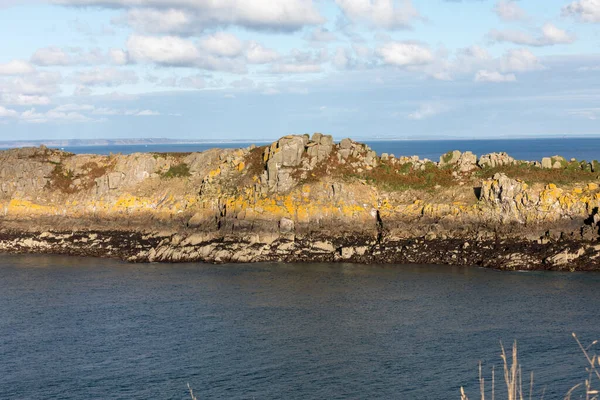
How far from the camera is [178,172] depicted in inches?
3716

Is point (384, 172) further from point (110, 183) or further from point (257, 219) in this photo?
point (110, 183)

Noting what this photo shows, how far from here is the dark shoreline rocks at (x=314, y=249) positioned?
6806 cm

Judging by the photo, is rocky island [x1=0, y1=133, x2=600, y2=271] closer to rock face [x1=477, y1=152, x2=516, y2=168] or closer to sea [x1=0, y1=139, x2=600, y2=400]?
rock face [x1=477, y1=152, x2=516, y2=168]

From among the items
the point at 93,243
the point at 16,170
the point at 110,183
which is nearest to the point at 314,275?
the point at 93,243

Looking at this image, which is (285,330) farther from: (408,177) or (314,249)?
(408,177)

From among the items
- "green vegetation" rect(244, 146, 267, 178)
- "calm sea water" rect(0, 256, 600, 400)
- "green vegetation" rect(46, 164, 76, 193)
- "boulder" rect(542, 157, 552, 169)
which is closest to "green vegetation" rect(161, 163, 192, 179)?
"green vegetation" rect(244, 146, 267, 178)

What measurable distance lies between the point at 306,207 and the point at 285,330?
35.3 meters

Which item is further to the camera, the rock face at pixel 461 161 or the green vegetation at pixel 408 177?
the rock face at pixel 461 161

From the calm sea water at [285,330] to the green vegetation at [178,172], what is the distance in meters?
24.7

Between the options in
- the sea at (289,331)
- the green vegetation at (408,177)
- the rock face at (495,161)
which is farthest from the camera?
the rock face at (495,161)

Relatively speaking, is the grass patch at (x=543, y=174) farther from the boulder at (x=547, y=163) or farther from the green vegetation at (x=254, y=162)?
the green vegetation at (x=254, y=162)

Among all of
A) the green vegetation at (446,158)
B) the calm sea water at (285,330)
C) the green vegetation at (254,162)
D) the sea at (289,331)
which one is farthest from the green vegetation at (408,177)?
the calm sea water at (285,330)

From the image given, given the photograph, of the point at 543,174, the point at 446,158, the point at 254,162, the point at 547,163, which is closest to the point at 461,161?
the point at 446,158

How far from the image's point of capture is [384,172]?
292ft
